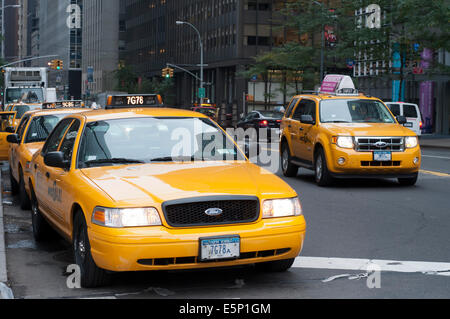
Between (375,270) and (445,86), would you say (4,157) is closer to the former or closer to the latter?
(375,270)

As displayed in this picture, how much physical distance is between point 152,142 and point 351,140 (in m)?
7.59

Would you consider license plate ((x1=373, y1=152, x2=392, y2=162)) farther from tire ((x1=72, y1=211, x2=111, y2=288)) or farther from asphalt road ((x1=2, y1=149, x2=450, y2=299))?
tire ((x1=72, y1=211, x2=111, y2=288))

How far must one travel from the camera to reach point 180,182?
6566 mm

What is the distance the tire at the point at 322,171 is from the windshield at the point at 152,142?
23.1ft

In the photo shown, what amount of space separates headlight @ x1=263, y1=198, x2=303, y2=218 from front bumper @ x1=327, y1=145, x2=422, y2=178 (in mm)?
7859

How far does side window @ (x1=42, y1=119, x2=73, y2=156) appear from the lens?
8839mm

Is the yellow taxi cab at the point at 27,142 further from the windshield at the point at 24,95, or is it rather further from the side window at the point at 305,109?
the windshield at the point at 24,95

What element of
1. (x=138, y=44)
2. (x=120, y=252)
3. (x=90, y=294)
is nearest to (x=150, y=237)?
(x=120, y=252)

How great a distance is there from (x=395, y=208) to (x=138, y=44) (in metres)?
109

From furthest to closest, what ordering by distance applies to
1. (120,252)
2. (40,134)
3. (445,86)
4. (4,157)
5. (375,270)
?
(445,86), (4,157), (40,134), (375,270), (120,252)

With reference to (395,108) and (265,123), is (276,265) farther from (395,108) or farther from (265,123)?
(265,123)

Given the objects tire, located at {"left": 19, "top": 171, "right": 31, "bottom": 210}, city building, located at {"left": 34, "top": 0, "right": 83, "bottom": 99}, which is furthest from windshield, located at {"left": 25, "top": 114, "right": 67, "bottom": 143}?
city building, located at {"left": 34, "top": 0, "right": 83, "bottom": 99}

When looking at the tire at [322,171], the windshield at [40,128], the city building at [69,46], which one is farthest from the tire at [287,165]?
the city building at [69,46]

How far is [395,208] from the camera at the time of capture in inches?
466
